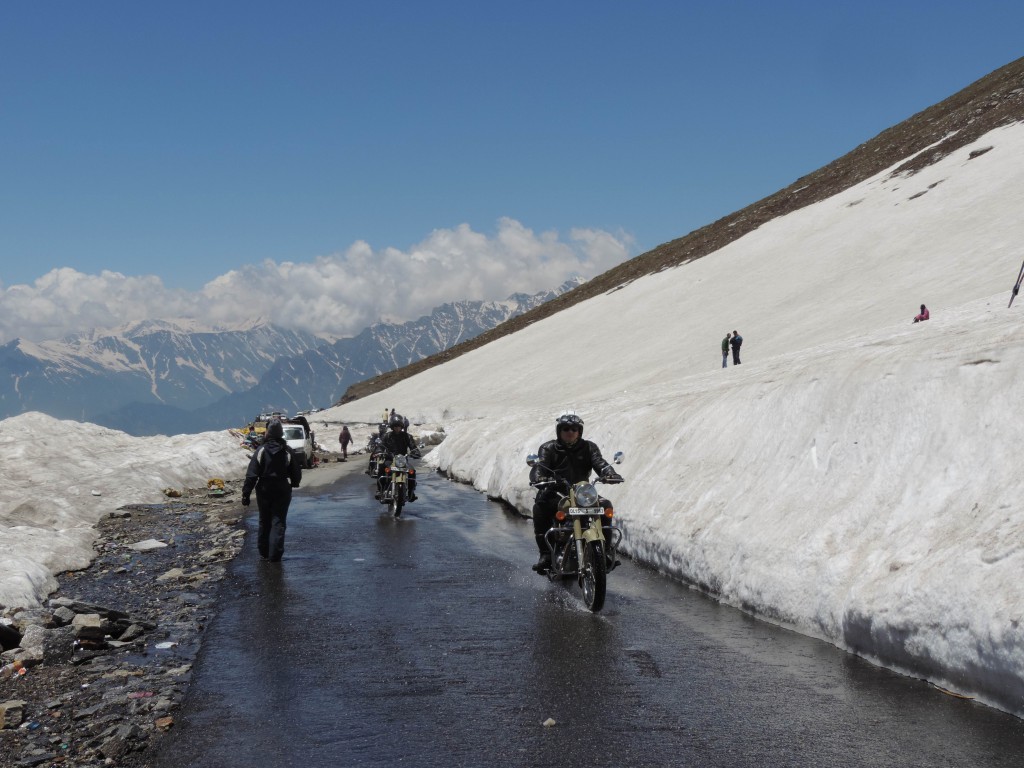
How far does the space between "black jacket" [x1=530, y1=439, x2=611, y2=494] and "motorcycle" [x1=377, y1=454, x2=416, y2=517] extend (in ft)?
27.5

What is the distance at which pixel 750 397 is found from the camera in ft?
43.8

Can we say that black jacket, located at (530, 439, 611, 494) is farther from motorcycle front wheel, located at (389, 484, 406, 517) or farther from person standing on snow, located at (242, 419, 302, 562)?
motorcycle front wheel, located at (389, 484, 406, 517)

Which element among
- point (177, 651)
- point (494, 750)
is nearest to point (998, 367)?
point (494, 750)

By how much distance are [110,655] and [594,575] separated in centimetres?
465

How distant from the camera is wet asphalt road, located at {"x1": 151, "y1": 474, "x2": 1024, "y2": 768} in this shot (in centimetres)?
542

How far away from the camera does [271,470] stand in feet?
43.1

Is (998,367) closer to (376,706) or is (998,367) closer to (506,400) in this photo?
(376,706)

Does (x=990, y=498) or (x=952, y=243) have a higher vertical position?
(x=952, y=243)

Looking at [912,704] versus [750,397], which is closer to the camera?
[912,704]

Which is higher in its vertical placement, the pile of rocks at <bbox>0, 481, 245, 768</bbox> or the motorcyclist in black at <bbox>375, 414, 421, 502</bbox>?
the motorcyclist in black at <bbox>375, 414, 421, 502</bbox>

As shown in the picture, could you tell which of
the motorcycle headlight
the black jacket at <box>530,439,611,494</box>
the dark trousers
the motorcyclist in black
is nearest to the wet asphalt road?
the motorcycle headlight

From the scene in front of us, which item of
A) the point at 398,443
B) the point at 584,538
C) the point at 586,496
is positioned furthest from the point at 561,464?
the point at 398,443

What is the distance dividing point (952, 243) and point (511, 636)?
46260 millimetres

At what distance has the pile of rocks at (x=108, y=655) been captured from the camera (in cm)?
588
